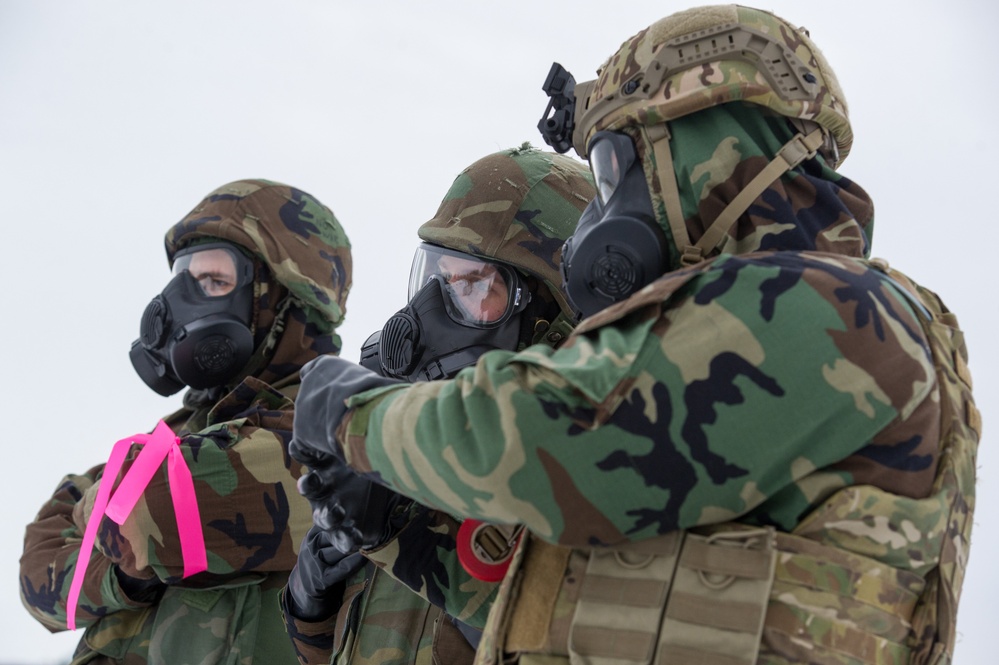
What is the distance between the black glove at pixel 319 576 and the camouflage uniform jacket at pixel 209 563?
512 mm

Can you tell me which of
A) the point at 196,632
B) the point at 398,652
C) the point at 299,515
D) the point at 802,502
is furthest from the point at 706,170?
the point at 196,632

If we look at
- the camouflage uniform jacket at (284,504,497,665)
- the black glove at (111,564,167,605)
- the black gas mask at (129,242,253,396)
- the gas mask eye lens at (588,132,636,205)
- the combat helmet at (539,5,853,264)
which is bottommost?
the black glove at (111,564,167,605)

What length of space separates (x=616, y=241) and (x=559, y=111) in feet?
1.99

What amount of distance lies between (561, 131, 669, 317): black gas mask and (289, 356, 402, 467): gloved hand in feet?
1.29

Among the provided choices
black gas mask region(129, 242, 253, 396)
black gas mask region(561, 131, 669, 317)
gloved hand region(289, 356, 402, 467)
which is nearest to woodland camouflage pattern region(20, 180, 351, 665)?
black gas mask region(129, 242, 253, 396)

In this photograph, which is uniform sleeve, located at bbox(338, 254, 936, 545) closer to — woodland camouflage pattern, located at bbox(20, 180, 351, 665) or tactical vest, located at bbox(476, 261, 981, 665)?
tactical vest, located at bbox(476, 261, 981, 665)

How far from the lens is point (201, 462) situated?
325 cm

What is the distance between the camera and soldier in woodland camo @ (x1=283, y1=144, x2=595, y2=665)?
2.38 metres

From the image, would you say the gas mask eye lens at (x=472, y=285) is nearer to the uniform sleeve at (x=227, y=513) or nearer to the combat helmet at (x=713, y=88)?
the combat helmet at (x=713, y=88)

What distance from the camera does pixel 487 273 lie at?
2838 millimetres

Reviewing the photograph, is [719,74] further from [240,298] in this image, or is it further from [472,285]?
[240,298]

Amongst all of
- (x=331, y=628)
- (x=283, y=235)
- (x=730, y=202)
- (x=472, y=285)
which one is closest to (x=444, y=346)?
(x=472, y=285)

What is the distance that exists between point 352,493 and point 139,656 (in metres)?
1.50

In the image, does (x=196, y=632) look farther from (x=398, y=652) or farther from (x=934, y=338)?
(x=934, y=338)
